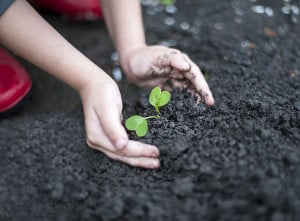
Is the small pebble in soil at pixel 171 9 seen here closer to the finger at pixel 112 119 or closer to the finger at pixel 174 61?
the finger at pixel 174 61

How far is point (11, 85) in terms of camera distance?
1581 millimetres

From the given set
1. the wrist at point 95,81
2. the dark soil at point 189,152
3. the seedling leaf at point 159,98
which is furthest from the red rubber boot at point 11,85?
the seedling leaf at point 159,98

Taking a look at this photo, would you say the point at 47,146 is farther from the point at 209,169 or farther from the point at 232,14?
the point at 232,14

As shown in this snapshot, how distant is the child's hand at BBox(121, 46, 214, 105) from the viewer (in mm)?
1401

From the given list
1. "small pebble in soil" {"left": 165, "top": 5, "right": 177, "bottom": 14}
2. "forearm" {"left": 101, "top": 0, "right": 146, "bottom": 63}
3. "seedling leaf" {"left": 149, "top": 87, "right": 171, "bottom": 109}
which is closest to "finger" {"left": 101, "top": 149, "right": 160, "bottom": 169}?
"seedling leaf" {"left": 149, "top": 87, "right": 171, "bottom": 109}

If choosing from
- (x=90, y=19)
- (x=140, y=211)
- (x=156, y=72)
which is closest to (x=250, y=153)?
(x=140, y=211)

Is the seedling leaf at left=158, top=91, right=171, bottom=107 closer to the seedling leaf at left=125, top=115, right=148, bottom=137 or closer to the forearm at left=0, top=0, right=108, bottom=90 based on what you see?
the seedling leaf at left=125, top=115, right=148, bottom=137

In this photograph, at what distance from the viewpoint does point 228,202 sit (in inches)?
37.8

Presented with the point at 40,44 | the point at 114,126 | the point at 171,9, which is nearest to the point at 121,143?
the point at 114,126

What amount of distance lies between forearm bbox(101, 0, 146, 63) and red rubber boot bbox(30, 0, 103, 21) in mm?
424

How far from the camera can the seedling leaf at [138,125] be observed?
126 centimetres

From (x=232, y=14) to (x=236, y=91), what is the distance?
2.54ft

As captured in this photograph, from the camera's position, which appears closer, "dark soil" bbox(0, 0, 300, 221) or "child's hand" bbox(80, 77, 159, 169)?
"dark soil" bbox(0, 0, 300, 221)

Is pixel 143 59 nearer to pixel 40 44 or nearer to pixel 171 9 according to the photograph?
pixel 40 44
